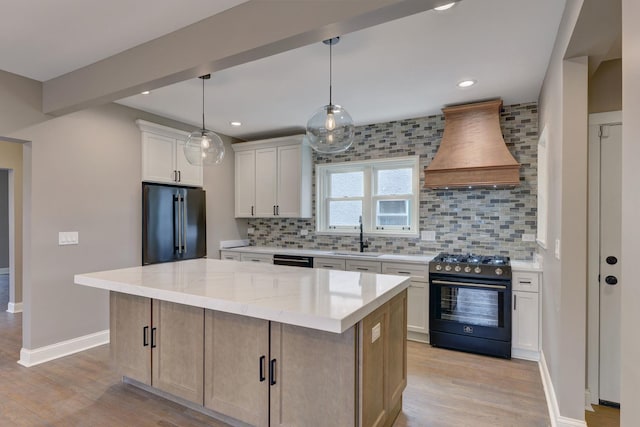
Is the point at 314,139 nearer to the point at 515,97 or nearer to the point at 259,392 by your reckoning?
the point at 259,392

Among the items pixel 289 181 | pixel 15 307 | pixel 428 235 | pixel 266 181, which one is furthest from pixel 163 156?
pixel 428 235

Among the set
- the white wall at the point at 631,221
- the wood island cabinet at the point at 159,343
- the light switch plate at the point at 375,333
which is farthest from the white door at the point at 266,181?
the white wall at the point at 631,221

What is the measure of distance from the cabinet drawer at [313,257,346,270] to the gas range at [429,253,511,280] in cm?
108

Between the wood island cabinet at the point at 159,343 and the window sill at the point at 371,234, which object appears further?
the window sill at the point at 371,234

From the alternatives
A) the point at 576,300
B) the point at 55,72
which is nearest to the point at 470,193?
the point at 576,300

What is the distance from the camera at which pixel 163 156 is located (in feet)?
14.1

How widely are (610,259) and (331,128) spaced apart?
2177mm

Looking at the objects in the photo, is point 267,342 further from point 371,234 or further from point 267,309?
point 371,234

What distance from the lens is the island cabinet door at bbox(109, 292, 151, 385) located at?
8.11 feet

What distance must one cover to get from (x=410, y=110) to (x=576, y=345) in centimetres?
288

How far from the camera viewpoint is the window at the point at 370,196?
176 inches

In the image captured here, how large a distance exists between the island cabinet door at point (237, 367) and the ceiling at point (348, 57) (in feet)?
6.39

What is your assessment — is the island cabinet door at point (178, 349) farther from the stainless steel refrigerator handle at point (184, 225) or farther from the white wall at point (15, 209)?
the white wall at point (15, 209)

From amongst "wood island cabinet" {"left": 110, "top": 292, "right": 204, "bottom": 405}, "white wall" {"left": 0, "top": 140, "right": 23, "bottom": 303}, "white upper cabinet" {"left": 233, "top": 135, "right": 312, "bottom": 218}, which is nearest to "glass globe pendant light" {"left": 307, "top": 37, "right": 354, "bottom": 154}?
"wood island cabinet" {"left": 110, "top": 292, "right": 204, "bottom": 405}
